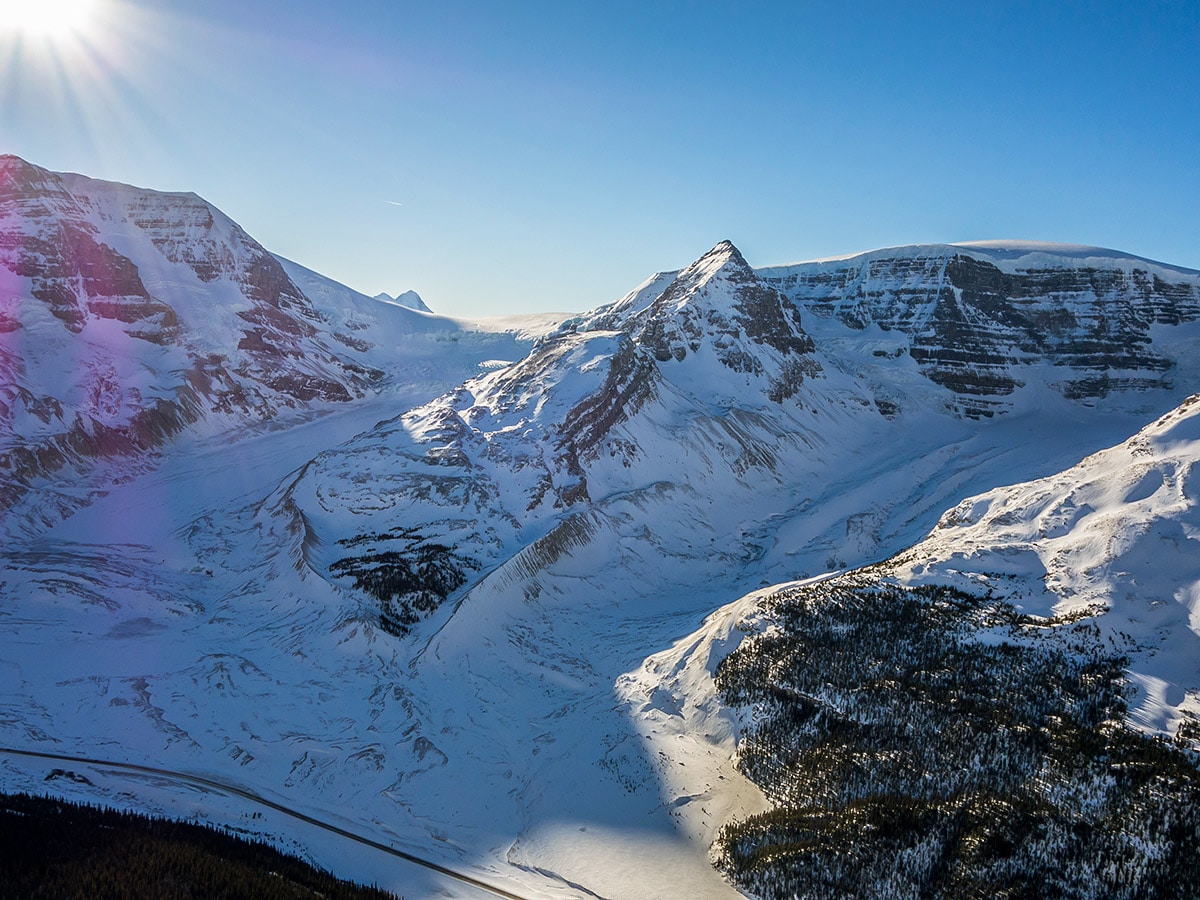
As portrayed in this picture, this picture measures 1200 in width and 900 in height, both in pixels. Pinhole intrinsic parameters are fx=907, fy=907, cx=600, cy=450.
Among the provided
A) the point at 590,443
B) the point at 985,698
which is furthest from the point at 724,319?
the point at 985,698

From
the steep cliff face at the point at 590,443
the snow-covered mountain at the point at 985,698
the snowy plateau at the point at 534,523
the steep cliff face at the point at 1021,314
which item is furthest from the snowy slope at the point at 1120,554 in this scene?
the steep cliff face at the point at 1021,314

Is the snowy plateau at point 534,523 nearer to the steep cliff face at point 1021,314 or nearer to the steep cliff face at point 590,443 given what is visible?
the steep cliff face at point 590,443

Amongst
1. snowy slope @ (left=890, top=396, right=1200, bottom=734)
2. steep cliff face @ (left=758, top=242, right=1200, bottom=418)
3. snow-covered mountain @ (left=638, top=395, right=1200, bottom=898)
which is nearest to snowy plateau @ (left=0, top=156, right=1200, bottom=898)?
snowy slope @ (left=890, top=396, right=1200, bottom=734)

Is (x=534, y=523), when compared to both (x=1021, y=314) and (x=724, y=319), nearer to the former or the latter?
(x=724, y=319)

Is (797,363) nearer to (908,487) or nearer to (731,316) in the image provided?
(731,316)

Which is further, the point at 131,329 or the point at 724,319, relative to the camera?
the point at 131,329

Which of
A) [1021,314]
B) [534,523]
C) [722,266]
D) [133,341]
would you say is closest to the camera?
[534,523]
